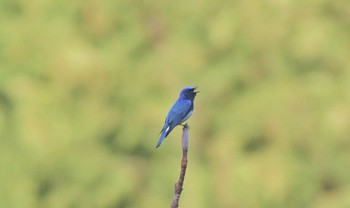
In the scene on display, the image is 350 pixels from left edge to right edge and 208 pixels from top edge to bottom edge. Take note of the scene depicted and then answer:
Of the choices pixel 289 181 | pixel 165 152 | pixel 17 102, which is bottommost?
pixel 289 181

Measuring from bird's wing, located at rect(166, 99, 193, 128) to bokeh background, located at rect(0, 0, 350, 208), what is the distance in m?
13.0

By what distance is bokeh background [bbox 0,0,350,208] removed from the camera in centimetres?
1931

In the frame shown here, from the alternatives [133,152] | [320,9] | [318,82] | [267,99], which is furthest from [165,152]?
[320,9]

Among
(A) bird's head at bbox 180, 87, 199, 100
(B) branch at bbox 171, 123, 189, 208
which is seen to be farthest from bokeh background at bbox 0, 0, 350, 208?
(B) branch at bbox 171, 123, 189, 208

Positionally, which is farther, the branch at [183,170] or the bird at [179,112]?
the bird at [179,112]

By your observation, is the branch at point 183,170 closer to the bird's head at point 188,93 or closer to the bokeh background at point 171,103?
the bird's head at point 188,93

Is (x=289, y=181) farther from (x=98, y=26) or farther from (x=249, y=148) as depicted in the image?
(x=98, y=26)

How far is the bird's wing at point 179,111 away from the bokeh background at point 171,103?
13.0 m

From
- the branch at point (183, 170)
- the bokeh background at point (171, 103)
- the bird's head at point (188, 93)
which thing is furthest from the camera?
the bokeh background at point (171, 103)

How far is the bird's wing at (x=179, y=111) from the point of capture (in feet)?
18.0

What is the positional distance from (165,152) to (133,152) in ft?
3.36

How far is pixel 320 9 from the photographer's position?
22.5m

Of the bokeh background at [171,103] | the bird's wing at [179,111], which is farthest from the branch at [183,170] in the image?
the bokeh background at [171,103]

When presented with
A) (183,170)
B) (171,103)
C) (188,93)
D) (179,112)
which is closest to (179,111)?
(179,112)
